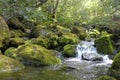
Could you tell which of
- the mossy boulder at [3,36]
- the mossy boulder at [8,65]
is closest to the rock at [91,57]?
the mossy boulder at [3,36]

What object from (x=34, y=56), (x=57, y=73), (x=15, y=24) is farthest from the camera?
(x=15, y=24)

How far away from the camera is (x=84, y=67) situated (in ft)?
52.6

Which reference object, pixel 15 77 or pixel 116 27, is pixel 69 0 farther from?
pixel 15 77

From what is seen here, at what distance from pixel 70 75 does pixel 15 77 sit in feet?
8.72

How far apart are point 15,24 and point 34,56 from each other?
10.1 metres

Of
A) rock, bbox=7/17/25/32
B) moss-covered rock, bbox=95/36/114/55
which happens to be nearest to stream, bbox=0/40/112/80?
moss-covered rock, bbox=95/36/114/55

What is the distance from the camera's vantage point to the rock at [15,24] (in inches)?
997

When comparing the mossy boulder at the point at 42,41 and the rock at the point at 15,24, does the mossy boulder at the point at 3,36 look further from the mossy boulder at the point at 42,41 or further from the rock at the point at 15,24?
the rock at the point at 15,24

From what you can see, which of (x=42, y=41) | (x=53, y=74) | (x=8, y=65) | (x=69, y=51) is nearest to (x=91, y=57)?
(x=69, y=51)

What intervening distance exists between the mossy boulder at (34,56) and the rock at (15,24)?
8.91 meters

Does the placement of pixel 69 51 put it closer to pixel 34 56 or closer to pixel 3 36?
pixel 34 56

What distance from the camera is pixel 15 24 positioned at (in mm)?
25562

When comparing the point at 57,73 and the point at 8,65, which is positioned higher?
the point at 8,65

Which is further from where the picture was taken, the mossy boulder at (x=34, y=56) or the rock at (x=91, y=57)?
the rock at (x=91, y=57)
